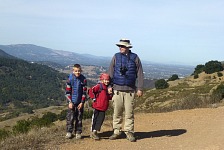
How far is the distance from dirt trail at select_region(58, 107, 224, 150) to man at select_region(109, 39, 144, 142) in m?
0.43

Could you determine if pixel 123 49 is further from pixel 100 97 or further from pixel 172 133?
pixel 172 133

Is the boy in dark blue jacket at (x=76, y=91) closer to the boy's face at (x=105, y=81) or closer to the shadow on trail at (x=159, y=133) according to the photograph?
the boy's face at (x=105, y=81)

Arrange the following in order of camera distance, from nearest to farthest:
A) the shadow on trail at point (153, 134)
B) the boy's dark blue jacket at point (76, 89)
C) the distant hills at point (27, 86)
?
the boy's dark blue jacket at point (76, 89) < the shadow on trail at point (153, 134) < the distant hills at point (27, 86)

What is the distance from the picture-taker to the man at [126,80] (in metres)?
6.39

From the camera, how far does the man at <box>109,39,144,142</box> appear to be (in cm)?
639

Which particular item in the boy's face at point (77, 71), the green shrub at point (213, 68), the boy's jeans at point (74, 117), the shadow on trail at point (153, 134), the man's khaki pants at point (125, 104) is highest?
the green shrub at point (213, 68)

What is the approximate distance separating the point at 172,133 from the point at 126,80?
189cm

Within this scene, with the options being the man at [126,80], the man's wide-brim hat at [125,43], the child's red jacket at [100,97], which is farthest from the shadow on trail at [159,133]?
the man's wide-brim hat at [125,43]

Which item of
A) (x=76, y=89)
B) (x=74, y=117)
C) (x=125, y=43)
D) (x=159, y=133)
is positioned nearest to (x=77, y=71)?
(x=76, y=89)

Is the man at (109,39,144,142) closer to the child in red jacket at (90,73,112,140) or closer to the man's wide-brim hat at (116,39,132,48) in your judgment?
the man's wide-brim hat at (116,39,132,48)

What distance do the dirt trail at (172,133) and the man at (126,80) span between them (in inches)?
17.0

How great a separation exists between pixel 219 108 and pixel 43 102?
116 meters

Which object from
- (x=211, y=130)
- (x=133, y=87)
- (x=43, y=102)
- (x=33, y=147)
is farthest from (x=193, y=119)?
(x=43, y=102)

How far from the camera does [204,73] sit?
1724 inches
